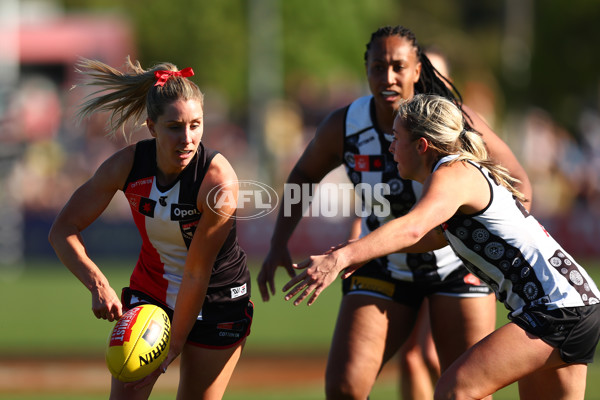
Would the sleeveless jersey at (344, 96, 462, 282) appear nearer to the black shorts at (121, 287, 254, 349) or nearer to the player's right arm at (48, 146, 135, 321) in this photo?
the black shorts at (121, 287, 254, 349)

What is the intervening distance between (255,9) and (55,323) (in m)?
21.3

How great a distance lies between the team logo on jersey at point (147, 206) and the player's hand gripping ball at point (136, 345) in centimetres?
55

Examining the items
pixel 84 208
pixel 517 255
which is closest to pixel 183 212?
pixel 84 208

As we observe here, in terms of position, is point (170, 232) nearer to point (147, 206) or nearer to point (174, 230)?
point (174, 230)

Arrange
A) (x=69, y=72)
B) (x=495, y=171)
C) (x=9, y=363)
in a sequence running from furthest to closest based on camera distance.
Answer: (x=69, y=72) < (x=9, y=363) < (x=495, y=171)

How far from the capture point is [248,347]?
10977 millimetres

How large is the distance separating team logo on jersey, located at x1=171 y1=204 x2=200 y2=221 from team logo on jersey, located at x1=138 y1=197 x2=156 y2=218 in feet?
0.39

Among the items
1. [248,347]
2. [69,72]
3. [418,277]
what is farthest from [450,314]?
[69,72]

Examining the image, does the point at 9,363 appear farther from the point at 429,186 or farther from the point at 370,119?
the point at 429,186

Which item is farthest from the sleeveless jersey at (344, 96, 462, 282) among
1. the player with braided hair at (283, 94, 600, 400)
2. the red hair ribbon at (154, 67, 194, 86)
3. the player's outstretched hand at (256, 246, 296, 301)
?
the red hair ribbon at (154, 67, 194, 86)

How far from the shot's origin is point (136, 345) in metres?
4.67

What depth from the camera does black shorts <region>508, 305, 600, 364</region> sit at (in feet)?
14.5

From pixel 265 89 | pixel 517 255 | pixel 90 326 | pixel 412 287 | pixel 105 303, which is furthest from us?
pixel 265 89

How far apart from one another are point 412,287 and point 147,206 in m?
1.83
